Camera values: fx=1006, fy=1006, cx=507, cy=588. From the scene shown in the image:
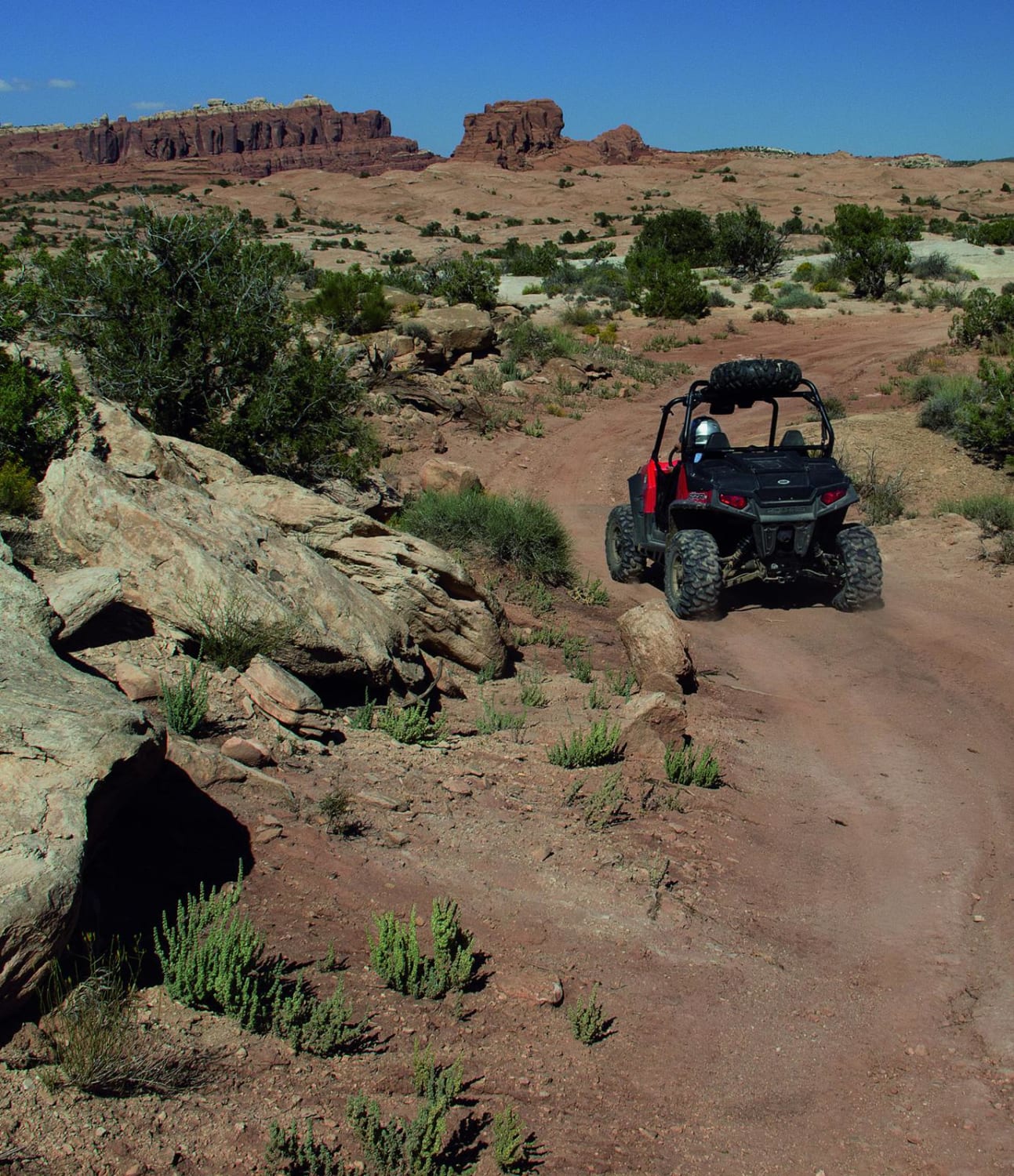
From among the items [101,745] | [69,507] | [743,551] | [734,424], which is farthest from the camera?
[734,424]

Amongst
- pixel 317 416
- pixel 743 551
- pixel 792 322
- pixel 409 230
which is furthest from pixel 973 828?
pixel 409 230

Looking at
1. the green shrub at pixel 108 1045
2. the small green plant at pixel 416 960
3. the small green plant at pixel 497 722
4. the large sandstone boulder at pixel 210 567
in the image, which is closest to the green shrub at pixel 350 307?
the large sandstone boulder at pixel 210 567

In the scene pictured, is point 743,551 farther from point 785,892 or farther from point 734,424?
point 734,424

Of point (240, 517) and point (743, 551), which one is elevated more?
point (240, 517)

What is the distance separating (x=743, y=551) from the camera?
30.0ft

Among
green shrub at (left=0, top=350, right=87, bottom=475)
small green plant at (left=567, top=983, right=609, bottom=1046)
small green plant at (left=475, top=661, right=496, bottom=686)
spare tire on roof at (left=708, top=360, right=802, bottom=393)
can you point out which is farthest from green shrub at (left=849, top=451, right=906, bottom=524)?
small green plant at (left=567, top=983, right=609, bottom=1046)

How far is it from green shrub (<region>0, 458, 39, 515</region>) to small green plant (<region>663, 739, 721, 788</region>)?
14.7 feet

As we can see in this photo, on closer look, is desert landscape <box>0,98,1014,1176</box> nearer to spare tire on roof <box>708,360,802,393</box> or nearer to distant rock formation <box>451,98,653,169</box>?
spare tire on roof <box>708,360,802,393</box>

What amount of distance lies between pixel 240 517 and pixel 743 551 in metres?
4.55

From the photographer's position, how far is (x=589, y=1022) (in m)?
3.62

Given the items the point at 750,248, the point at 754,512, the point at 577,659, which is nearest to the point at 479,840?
the point at 577,659

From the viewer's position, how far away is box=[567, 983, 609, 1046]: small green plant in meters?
3.60

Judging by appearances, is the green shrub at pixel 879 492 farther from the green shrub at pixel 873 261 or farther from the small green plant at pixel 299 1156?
the green shrub at pixel 873 261

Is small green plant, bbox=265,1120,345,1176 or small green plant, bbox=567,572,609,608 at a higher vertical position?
small green plant, bbox=265,1120,345,1176
